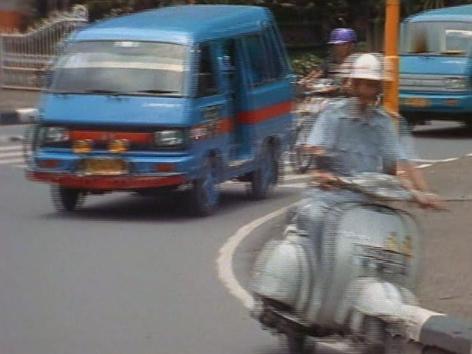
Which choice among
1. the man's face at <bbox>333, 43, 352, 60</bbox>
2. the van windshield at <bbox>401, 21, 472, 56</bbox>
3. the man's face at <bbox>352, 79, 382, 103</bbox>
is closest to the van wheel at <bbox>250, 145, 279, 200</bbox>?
the man's face at <bbox>333, 43, 352, 60</bbox>

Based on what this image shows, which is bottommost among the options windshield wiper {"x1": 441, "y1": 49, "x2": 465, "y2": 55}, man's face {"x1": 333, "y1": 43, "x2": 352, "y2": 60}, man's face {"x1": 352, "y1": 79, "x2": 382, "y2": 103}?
windshield wiper {"x1": 441, "y1": 49, "x2": 465, "y2": 55}

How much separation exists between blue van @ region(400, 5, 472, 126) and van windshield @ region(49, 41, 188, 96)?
10.2 meters

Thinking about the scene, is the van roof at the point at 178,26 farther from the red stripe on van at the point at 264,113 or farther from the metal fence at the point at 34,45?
the metal fence at the point at 34,45

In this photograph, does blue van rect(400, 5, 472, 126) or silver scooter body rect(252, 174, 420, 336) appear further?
blue van rect(400, 5, 472, 126)

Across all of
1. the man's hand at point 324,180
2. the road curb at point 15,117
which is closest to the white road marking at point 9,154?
the road curb at point 15,117

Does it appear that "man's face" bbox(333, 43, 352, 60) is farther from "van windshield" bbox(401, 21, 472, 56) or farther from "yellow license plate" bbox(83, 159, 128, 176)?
"van windshield" bbox(401, 21, 472, 56)

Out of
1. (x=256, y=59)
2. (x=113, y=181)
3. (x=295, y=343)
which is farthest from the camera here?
(x=256, y=59)

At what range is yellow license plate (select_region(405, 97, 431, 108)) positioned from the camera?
24.1 m

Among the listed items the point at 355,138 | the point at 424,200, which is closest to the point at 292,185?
the point at 355,138

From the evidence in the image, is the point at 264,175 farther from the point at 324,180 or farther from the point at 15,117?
the point at 15,117

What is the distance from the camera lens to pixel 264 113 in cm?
1627

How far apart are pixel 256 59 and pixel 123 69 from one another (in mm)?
2306

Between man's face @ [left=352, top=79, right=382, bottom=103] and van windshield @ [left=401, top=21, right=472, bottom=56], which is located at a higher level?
man's face @ [left=352, top=79, right=382, bottom=103]

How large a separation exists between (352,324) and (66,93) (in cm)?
772
